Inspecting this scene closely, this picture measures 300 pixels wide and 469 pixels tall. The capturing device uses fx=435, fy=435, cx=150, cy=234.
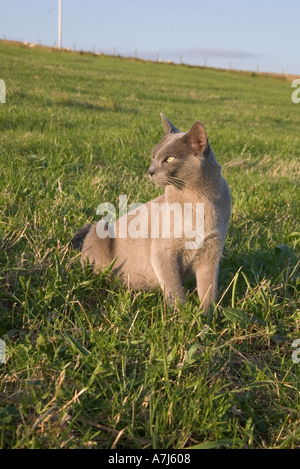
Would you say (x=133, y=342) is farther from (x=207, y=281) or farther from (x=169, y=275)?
(x=207, y=281)

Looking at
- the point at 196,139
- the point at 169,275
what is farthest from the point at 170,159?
the point at 169,275

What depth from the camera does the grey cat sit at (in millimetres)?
2436

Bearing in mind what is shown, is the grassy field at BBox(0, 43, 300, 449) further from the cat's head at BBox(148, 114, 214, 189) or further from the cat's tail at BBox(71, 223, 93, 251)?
the cat's head at BBox(148, 114, 214, 189)

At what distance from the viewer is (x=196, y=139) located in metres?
2.41

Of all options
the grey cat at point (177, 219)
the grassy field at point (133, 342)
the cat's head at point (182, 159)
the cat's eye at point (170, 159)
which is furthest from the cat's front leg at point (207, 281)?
the cat's eye at point (170, 159)

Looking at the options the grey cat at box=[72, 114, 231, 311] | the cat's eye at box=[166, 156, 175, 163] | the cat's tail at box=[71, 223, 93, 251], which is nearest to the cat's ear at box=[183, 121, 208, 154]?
the grey cat at box=[72, 114, 231, 311]

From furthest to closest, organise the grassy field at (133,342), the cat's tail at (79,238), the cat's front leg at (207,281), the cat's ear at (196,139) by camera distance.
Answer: the cat's tail at (79,238) < the cat's front leg at (207,281) < the cat's ear at (196,139) < the grassy field at (133,342)

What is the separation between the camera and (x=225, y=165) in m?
5.73

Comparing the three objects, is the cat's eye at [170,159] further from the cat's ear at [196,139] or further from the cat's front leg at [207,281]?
the cat's front leg at [207,281]

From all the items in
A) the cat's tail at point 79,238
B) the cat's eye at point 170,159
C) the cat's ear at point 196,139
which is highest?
the cat's ear at point 196,139

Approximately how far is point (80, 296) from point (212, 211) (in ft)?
2.93

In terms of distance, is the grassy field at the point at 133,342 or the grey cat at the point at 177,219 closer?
the grassy field at the point at 133,342

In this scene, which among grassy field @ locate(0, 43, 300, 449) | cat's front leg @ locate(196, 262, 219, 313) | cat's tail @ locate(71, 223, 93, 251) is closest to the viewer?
grassy field @ locate(0, 43, 300, 449)

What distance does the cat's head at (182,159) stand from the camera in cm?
242
